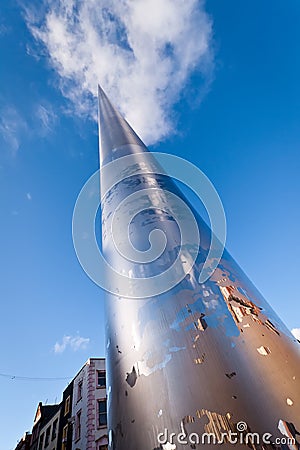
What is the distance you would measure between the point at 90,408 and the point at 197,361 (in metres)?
14.3

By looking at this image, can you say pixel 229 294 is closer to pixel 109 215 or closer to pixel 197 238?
pixel 197 238

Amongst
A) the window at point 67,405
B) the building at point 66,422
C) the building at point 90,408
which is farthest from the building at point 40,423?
the building at point 90,408

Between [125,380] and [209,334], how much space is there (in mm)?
334

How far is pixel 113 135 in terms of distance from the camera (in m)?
2.47

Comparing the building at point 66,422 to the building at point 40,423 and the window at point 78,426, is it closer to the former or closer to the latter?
the window at point 78,426

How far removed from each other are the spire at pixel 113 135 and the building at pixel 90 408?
43.5ft

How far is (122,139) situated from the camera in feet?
→ 7.67

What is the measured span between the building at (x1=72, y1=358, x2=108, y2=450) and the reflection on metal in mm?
13662

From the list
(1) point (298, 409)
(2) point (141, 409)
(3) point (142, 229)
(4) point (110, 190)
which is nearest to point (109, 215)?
(4) point (110, 190)

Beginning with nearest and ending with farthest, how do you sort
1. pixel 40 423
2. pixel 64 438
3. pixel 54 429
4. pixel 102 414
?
1. pixel 102 414
2. pixel 64 438
3. pixel 54 429
4. pixel 40 423

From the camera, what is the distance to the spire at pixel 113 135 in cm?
222

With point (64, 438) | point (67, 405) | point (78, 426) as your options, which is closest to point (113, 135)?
point (78, 426)

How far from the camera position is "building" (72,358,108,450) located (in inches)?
453

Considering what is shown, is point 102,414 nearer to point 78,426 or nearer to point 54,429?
point 78,426
